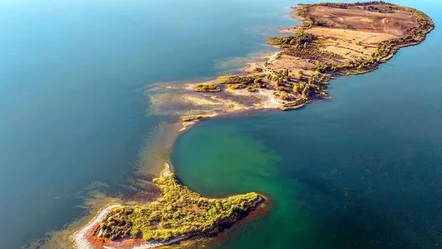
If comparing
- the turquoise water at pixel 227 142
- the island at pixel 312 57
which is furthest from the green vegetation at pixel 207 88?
the turquoise water at pixel 227 142

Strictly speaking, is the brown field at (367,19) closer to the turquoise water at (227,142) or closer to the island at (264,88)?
the island at (264,88)

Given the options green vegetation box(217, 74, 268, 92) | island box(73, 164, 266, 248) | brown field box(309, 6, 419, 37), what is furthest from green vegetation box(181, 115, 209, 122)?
brown field box(309, 6, 419, 37)

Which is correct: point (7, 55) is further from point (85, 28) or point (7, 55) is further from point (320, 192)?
point (320, 192)

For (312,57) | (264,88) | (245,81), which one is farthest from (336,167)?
(312,57)

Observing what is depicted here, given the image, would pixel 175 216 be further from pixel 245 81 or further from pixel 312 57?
pixel 312 57

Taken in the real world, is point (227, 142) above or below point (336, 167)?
above

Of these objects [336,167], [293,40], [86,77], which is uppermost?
[293,40]

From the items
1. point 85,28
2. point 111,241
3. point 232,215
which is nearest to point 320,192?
point 232,215
